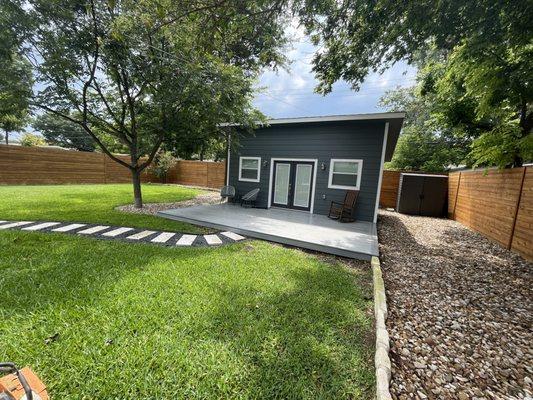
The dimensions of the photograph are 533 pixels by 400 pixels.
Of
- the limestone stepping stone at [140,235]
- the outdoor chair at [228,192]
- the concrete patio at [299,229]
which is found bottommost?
the limestone stepping stone at [140,235]

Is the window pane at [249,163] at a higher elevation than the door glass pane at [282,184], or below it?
higher

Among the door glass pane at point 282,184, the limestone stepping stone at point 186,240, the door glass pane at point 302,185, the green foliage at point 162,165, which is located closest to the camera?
the limestone stepping stone at point 186,240

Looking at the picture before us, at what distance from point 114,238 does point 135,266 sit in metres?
1.59

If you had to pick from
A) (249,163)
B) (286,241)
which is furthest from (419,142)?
(286,241)

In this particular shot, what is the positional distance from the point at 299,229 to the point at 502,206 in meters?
4.57

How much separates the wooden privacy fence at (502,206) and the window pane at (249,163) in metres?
6.43

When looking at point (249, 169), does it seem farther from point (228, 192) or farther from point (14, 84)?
point (14, 84)

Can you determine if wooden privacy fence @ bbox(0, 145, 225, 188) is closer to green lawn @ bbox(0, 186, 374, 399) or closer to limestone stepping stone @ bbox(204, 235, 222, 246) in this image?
green lawn @ bbox(0, 186, 374, 399)

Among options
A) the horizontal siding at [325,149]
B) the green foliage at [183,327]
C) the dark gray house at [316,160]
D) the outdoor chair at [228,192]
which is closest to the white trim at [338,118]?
the dark gray house at [316,160]

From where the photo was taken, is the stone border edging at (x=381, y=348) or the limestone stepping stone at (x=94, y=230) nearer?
the stone border edging at (x=381, y=348)

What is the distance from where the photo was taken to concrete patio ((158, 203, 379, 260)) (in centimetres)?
436

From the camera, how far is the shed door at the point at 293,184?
7.81m

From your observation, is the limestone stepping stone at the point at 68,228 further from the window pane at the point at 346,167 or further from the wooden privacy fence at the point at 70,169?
the wooden privacy fence at the point at 70,169

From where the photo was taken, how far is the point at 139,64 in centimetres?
566
